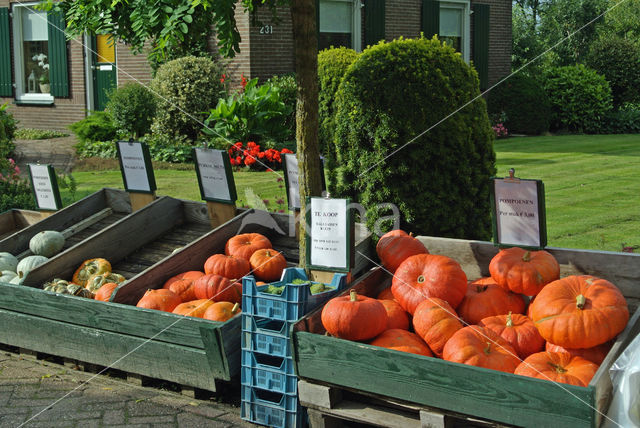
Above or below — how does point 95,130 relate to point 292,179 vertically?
above

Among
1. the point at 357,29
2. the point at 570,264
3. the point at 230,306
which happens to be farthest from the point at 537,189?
the point at 357,29

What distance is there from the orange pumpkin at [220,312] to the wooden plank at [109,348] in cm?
20

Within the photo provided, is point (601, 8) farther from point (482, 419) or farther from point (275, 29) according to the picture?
point (482, 419)

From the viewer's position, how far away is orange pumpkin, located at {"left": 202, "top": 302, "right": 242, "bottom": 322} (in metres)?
3.65

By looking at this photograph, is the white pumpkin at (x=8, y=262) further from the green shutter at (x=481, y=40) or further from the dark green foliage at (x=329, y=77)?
the green shutter at (x=481, y=40)

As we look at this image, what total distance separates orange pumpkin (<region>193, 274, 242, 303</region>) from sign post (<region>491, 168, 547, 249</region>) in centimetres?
147

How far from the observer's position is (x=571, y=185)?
9.12 meters

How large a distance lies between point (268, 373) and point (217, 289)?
0.85m

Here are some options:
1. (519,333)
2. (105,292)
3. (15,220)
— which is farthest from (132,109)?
(519,333)

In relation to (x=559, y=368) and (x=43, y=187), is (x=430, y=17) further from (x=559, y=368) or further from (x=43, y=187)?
(x=559, y=368)

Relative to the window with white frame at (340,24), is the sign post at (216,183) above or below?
below

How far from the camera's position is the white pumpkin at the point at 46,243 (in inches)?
200

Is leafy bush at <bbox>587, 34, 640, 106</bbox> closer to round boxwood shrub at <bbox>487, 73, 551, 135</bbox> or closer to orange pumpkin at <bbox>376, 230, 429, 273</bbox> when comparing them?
round boxwood shrub at <bbox>487, 73, 551, 135</bbox>

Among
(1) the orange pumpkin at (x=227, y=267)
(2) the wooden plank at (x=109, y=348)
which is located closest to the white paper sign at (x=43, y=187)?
(2) the wooden plank at (x=109, y=348)
